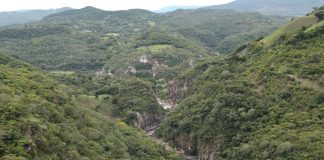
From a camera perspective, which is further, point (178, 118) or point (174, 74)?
point (174, 74)

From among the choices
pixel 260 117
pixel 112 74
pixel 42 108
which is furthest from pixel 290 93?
pixel 112 74

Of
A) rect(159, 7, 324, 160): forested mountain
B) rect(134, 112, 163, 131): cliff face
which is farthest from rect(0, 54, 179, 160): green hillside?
rect(134, 112, 163, 131): cliff face

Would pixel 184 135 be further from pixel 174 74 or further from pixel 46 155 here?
pixel 174 74

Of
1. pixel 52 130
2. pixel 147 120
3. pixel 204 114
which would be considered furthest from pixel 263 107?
pixel 147 120

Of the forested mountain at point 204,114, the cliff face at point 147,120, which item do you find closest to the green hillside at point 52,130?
the forested mountain at point 204,114

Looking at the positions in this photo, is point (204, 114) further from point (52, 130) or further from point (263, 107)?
point (52, 130)

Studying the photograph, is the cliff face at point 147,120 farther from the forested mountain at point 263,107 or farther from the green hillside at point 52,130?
the green hillside at point 52,130
